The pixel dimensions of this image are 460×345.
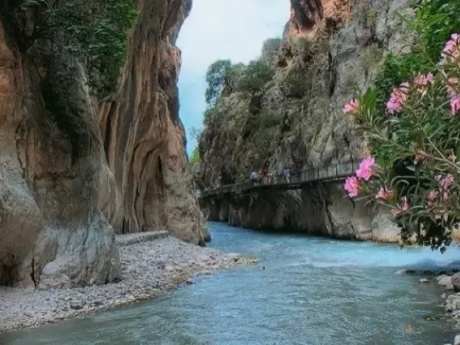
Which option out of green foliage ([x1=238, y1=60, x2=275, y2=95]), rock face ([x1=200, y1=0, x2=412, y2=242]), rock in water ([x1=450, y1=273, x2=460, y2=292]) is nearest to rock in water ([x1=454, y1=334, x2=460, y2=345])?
rock in water ([x1=450, y1=273, x2=460, y2=292])

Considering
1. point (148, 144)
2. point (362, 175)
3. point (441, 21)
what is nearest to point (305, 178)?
point (148, 144)

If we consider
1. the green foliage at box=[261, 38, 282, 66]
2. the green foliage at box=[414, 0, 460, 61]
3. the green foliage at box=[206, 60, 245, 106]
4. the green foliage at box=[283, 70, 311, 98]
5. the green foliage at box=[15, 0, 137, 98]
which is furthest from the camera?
the green foliage at box=[206, 60, 245, 106]

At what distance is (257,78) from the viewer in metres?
49.5

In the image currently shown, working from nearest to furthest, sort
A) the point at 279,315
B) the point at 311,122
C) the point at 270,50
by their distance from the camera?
the point at 279,315 → the point at 311,122 → the point at 270,50

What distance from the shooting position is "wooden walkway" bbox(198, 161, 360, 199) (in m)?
28.8

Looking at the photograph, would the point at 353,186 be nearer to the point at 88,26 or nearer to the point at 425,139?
the point at 425,139

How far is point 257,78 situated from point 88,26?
126 ft

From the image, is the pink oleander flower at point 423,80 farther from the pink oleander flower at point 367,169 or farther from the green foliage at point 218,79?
the green foliage at point 218,79

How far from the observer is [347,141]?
30188 mm

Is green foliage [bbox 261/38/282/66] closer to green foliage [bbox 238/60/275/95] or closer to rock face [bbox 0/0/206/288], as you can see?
green foliage [bbox 238/60/275/95]

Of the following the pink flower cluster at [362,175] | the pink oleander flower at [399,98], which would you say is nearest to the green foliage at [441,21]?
the pink oleander flower at [399,98]

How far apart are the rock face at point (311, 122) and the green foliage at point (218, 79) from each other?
22.9 feet

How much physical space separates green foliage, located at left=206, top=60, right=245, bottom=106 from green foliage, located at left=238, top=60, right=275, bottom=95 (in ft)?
45.1

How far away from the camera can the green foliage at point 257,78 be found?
49.2 meters
